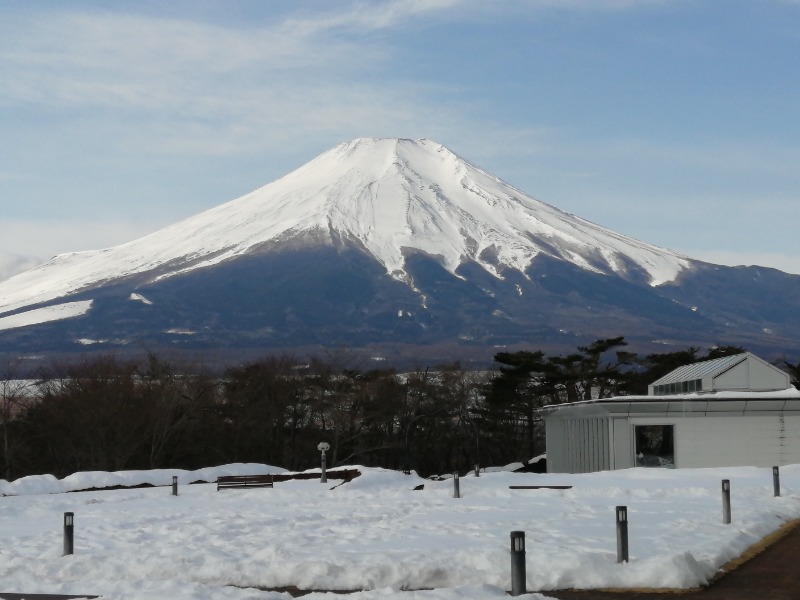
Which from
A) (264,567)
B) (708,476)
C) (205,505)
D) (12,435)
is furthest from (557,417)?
(264,567)

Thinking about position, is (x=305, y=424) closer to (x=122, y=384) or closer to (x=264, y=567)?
(x=122, y=384)

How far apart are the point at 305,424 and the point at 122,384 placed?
1373 centimetres

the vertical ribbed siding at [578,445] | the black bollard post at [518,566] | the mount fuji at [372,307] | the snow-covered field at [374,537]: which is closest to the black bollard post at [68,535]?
the snow-covered field at [374,537]

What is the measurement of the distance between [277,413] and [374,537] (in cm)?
4506

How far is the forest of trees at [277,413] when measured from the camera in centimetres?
4994

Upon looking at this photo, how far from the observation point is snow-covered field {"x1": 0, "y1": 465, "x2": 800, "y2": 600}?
1180 centimetres

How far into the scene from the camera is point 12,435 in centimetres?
5119

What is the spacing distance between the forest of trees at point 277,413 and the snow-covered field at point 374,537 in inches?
885

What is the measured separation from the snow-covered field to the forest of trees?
2249cm

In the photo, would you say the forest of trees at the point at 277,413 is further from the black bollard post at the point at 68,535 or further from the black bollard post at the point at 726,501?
the black bollard post at the point at 68,535

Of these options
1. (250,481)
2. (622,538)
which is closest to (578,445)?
(250,481)

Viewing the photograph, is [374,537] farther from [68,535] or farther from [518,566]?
[518,566]

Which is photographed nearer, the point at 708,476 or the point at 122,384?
the point at 708,476

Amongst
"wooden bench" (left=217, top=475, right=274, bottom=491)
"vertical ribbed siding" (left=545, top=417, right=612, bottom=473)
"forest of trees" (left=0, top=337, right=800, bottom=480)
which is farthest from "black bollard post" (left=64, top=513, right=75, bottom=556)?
"forest of trees" (left=0, top=337, right=800, bottom=480)
